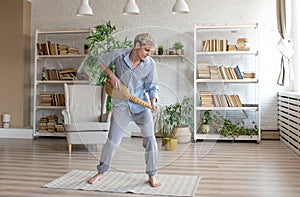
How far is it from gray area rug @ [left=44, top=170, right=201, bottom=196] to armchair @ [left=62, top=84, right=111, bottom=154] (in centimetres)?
122

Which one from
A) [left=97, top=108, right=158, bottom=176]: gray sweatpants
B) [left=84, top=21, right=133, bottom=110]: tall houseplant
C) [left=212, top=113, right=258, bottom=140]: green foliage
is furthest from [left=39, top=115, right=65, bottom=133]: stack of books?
[left=97, top=108, right=158, bottom=176]: gray sweatpants

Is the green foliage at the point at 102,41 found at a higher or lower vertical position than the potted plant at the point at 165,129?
higher

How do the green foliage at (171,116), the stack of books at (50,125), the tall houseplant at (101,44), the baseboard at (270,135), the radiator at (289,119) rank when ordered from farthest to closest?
the stack of books at (50,125) < the baseboard at (270,135) < the tall houseplant at (101,44) < the radiator at (289,119) < the green foliage at (171,116)

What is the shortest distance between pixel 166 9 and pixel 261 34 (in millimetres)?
1611

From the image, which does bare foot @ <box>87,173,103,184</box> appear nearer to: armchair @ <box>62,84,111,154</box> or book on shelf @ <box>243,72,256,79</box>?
armchair @ <box>62,84,111,154</box>

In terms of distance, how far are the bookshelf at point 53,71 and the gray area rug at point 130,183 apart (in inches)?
110

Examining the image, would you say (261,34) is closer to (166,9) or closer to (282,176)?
(166,9)

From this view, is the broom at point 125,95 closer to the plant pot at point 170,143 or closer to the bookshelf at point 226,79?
the plant pot at point 170,143

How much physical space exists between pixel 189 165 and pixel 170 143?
13.8 inches

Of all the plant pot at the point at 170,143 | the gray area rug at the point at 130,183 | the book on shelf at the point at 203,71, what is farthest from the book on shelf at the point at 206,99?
the gray area rug at the point at 130,183

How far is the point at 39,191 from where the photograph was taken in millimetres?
2969

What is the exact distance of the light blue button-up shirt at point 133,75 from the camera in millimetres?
3039

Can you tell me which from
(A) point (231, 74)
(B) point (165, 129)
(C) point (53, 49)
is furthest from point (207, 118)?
(C) point (53, 49)

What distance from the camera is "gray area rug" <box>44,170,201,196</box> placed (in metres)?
3.00
